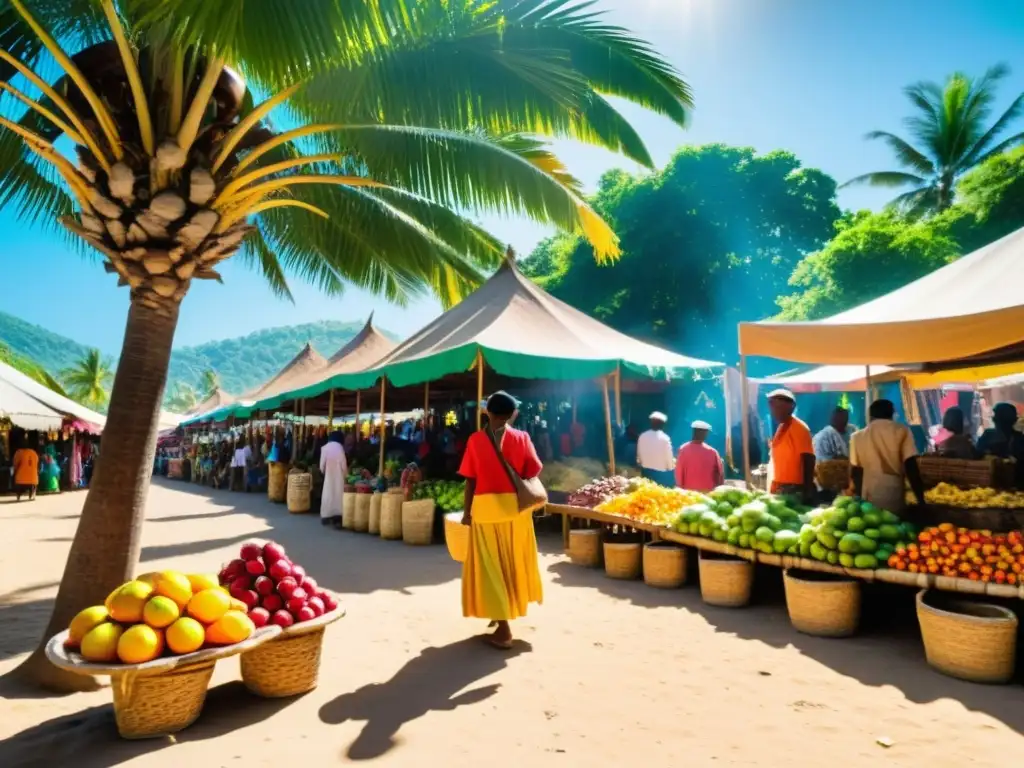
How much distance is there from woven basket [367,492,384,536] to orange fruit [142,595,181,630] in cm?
715

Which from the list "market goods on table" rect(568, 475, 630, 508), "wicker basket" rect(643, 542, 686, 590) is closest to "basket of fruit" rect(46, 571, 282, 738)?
"wicker basket" rect(643, 542, 686, 590)

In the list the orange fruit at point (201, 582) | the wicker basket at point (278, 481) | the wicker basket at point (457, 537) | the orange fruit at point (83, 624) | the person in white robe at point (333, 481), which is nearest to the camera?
the orange fruit at point (83, 624)

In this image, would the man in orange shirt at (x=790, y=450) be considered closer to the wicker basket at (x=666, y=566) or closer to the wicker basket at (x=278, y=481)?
the wicker basket at (x=666, y=566)

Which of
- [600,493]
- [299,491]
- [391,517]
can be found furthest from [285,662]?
[299,491]

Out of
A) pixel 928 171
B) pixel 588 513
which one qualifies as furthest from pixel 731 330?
pixel 588 513

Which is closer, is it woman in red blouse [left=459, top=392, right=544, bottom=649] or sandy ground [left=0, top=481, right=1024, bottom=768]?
sandy ground [left=0, top=481, right=1024, bottom=768]

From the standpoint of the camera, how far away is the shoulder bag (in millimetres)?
4703

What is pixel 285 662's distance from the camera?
3812mm

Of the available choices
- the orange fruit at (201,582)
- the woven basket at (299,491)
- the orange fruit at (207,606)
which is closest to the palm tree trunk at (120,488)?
the orange fruit at (201,582)

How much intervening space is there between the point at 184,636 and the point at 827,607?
435 cm

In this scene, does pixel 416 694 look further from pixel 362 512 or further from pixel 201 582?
pixel 362 512

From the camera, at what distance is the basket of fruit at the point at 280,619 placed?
377 cm

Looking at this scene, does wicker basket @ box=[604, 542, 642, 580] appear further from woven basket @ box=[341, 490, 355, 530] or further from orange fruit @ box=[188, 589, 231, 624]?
woven basket @ box=[341, 490, 355, 530]

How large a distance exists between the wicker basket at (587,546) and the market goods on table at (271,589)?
410 cm
